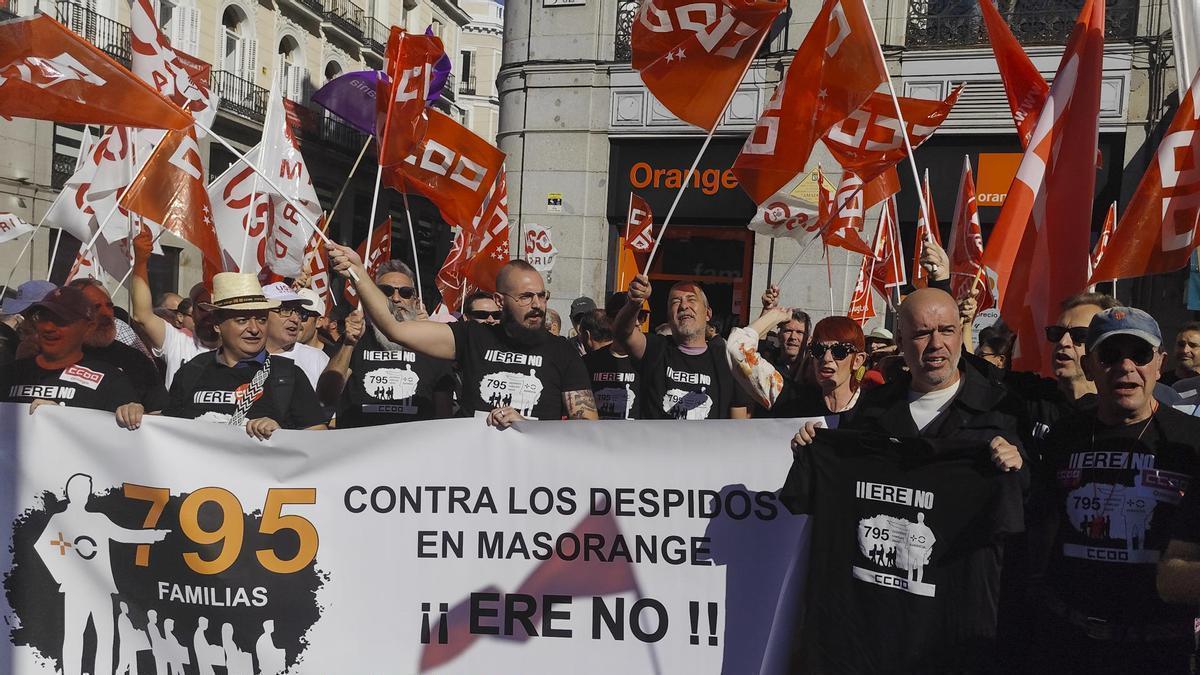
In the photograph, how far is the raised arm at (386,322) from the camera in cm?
439

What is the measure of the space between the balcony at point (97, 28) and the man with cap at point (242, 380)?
818 inches

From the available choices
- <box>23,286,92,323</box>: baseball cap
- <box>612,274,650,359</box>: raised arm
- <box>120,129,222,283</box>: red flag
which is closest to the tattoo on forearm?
<box>612,274,650,359</box>: raised arm

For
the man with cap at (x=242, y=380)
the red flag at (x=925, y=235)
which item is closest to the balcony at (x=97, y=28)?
the red flag at (x=925, y=235)

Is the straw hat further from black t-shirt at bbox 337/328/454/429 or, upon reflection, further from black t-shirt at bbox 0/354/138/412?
black t-shirt at bbox 337/328/454/429

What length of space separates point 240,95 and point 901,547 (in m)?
28.9

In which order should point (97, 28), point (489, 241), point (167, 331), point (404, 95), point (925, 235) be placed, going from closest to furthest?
point (925, 235)
point (167, 331)
point (404, 95)
point (489, 241)
point (97, 28)

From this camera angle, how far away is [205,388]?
4668mm

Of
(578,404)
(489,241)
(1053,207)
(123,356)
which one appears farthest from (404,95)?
(1053,207)

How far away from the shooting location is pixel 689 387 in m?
5.52

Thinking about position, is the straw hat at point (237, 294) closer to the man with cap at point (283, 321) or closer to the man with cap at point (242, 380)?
the man with cap at point (242, 380)

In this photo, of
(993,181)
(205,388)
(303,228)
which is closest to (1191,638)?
(205,388)

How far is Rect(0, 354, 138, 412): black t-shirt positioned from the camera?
180 inches

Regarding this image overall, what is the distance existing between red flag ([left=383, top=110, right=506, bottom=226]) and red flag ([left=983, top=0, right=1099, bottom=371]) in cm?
442

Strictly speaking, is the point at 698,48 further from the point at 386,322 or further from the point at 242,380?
the point at 242,380
